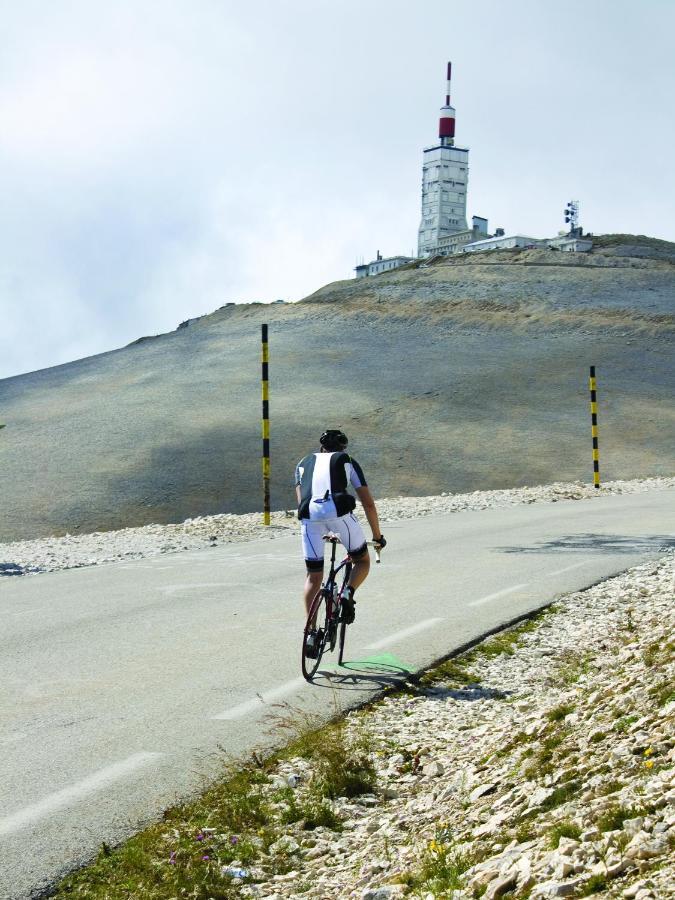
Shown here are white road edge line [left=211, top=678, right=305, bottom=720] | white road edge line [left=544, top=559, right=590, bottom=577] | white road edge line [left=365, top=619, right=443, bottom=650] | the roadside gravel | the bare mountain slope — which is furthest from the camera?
the bare mountain slope

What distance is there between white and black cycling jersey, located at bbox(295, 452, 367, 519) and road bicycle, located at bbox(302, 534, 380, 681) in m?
0.25

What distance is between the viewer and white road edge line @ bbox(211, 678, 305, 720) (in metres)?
6.66

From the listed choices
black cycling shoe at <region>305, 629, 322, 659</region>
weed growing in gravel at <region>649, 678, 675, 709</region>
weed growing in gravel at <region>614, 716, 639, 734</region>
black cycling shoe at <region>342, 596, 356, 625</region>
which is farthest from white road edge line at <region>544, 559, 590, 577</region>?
weed growing in gravel at <region>614, 716, 639, 734</region>

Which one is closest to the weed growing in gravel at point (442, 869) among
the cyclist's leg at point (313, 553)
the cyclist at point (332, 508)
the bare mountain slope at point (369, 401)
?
the cyclist at point (332, 508)

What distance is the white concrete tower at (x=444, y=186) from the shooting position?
164250 mm

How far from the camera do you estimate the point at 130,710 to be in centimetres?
676

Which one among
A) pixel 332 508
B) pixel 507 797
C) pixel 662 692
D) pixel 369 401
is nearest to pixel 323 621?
pixel 332 508

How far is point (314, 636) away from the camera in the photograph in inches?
294

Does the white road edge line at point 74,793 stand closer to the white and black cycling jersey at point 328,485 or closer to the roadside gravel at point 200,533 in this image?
the white and black cycling jersey at point 328,485

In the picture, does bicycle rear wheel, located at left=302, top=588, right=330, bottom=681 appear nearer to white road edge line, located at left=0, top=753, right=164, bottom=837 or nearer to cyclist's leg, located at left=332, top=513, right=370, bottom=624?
cyclist's leg, located at left=332, top=513, right=370, bottom=624

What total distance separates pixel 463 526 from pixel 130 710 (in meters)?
12.0

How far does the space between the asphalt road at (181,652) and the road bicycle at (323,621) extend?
171 mm

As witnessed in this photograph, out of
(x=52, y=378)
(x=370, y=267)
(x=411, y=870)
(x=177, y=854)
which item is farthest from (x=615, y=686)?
(x=370, y=267)

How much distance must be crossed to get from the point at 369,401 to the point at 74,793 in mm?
34637
